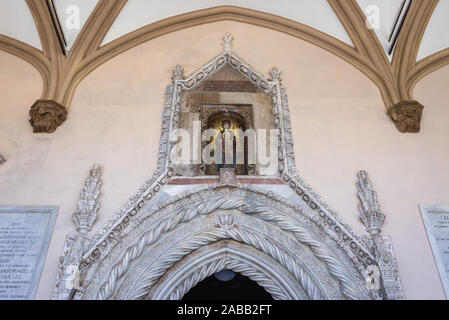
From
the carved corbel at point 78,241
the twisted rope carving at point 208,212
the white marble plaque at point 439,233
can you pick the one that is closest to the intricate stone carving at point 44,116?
the carved corbel at point 78,241

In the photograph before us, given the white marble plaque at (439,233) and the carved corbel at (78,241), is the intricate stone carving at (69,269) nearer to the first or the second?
the carved corbel at (78,241)

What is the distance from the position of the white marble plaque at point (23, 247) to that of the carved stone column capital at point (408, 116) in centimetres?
452

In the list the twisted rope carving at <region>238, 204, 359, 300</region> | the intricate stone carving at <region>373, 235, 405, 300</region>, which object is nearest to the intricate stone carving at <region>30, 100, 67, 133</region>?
the twisted rope carving at <region>238, 204, 359, 300</region>

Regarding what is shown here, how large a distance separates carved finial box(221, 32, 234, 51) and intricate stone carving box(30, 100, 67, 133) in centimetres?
269

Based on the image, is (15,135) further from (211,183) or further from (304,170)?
(304,170)

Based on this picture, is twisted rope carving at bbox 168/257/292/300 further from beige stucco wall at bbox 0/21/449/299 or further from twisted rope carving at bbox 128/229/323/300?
beige stucco wall at bbox 0/21/449/299

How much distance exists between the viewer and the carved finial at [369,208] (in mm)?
4418

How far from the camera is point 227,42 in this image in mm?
6344

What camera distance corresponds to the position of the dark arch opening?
6.74 m

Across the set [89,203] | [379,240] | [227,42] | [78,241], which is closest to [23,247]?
[78,241]

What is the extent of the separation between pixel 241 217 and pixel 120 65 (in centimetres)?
321

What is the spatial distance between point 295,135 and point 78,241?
2992 mm

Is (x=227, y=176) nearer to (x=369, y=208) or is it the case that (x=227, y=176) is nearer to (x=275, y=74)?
(x=369, y=208)
